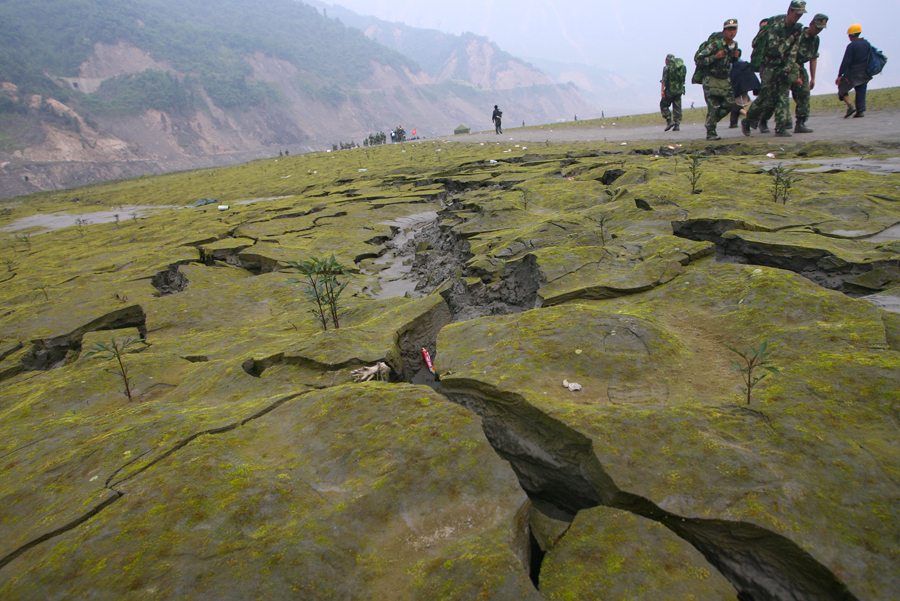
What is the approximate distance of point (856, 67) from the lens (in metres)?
8.01

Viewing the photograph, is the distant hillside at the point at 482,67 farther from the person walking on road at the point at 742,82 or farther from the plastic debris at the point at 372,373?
the plastic debris at the point at 372,373

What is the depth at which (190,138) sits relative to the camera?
57312 mm

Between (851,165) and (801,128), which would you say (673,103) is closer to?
(801,128)

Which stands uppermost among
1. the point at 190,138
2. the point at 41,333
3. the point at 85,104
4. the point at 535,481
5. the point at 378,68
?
the point at 378,68

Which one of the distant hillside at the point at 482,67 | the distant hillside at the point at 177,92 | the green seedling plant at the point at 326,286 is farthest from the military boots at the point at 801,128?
the distant hillside at the point at 482,67

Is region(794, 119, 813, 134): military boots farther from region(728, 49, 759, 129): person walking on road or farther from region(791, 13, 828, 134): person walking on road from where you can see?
region(728, 49, 759, 129): person walking on road

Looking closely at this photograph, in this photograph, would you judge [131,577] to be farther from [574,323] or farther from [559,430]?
[574,323]

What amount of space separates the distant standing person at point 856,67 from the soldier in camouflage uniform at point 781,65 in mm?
1336

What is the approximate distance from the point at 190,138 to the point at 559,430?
68.6 meters

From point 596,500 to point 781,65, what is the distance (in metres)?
9.10

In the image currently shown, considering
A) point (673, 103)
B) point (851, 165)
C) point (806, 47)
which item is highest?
point (806, 47)

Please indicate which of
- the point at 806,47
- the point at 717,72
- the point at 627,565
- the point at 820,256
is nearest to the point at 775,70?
the point at 806,47

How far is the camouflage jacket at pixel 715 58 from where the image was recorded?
8438 millimetres

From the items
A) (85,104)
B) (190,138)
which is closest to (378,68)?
(190,138)
